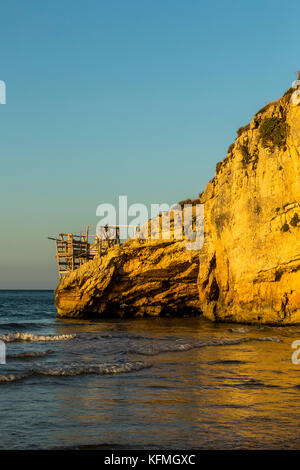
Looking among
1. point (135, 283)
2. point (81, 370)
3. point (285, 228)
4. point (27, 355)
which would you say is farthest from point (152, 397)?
point (135, 283)

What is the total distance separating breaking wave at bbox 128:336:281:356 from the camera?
557 inches

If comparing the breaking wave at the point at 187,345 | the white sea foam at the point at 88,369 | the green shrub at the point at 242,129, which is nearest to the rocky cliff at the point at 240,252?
the green shrub at the point at 242,129

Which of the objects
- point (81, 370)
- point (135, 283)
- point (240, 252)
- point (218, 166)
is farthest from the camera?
point (135, 283)

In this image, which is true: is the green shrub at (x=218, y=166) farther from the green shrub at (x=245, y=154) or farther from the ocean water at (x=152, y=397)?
the ocean water at (x=152, y=397)

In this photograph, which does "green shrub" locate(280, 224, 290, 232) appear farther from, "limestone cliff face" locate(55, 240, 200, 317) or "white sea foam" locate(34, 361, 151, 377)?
"white sea foam" locate(34, 361, 151, 377)

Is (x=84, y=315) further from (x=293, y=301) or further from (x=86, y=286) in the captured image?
(x=293, y=301)

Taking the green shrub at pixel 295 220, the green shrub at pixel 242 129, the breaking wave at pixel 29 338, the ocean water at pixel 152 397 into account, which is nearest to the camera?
the ocean water at pixel 152 397

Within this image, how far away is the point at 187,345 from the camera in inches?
602

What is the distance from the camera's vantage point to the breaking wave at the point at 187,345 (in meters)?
14.2

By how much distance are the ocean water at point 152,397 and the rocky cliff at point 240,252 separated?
19.5 feet

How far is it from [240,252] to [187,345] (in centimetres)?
779

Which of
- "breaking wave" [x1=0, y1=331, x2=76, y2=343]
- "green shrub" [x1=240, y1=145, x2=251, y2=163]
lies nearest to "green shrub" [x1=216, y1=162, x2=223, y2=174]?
"green shrub" [x1=240, y1=145, x2=251, y2=163]

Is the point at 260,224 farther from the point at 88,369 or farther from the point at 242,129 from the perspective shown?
the point at 88,369

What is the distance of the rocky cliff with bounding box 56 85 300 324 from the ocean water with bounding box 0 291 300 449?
19.5ft
